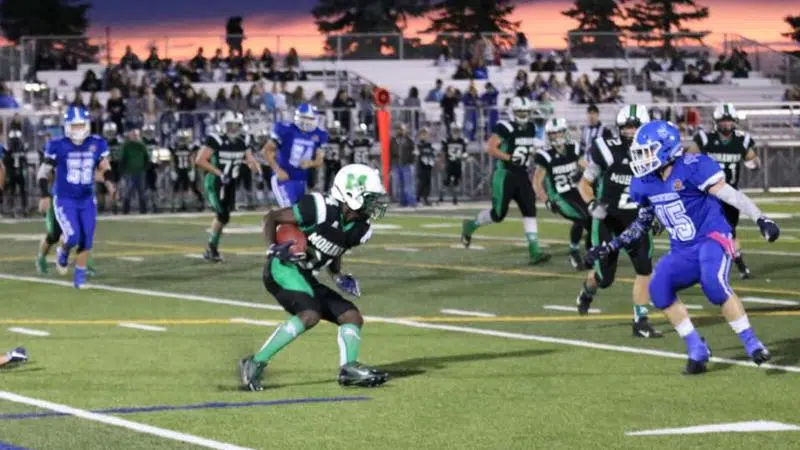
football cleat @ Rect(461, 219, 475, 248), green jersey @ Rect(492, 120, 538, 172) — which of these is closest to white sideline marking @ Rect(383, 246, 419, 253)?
football cleat @ Rect(461, 219, 475, 248)

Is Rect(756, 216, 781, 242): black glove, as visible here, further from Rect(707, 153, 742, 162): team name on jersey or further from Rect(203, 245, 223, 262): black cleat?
Rect(203, 245, 223, 262): black cleat

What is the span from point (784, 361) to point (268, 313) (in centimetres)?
539

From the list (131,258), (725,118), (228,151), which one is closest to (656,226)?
(725,118)

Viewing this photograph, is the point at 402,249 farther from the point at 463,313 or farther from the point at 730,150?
the point at 463,313

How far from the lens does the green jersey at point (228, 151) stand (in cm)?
2258

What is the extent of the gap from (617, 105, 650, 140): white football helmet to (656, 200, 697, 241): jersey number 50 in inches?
111

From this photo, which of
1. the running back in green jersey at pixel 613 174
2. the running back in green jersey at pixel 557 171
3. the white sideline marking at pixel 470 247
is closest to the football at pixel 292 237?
the running back in green jersey at pixel 613 174

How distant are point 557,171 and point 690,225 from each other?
879cm

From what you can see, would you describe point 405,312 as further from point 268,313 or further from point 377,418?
point 377,418

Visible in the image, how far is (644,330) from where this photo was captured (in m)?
13.5

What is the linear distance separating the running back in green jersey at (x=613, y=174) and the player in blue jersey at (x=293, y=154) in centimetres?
656

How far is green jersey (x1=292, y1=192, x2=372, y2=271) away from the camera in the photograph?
35.7 ft

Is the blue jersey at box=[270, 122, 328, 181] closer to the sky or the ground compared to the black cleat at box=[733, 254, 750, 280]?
closer to the sky

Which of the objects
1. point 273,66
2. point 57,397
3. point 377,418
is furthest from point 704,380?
point 273,66
